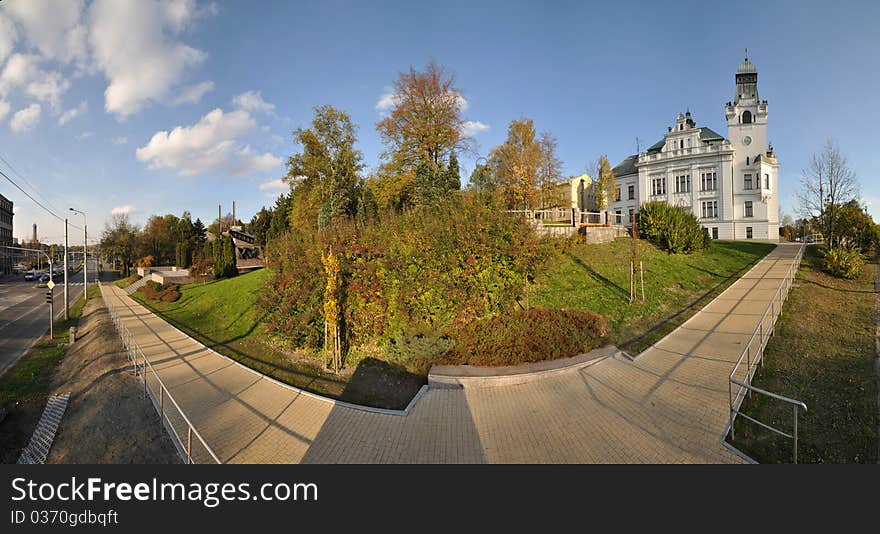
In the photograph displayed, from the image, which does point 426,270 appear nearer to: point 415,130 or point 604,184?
point 415,130

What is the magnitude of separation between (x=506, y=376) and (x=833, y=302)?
37.3 ft

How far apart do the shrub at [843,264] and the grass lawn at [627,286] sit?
281 centimetres

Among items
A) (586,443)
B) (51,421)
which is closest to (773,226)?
(586,443)

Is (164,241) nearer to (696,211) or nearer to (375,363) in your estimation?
(375,363)

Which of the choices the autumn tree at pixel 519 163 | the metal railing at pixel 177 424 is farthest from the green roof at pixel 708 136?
the metal railing at pixel 177 424

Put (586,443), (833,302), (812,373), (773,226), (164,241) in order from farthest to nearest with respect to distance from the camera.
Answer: (164,241) < (773,226) < (833,302) < (812,373) < (586,443)

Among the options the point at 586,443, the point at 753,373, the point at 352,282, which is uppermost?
the point at 352,282

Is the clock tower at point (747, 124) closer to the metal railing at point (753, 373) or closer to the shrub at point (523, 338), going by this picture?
the metal railing at point (753, 373)

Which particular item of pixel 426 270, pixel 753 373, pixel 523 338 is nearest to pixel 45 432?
pixel 426 270

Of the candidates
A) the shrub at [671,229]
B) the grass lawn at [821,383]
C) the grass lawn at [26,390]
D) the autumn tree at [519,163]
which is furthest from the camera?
the autumn tree at [519,163]

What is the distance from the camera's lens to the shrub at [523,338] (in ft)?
25.2

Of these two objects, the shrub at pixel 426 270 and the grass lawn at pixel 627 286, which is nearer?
the shrub at pixel 426 270

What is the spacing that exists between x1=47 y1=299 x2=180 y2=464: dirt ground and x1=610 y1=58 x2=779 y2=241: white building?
39.1 meters

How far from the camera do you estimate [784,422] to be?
17.4 ft
